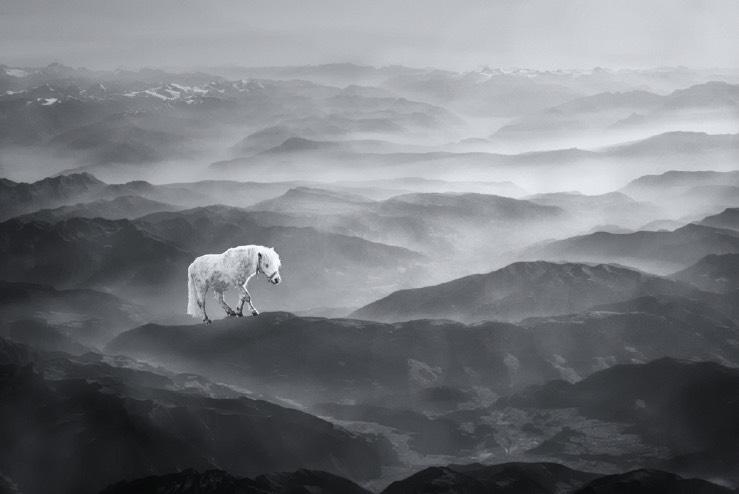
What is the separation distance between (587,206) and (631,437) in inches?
5069

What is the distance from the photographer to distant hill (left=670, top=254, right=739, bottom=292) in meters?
71.9

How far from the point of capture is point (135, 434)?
3803cm

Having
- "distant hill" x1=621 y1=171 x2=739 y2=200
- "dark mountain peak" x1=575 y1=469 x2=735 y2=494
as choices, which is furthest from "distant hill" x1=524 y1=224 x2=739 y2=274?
"distant hill" x1=621 y1=171 x2=739 y2=200

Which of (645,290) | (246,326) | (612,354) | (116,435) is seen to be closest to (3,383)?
(116,435)

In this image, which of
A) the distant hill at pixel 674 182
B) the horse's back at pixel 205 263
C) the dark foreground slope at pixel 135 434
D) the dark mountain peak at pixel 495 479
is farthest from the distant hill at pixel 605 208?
the horse's back at pixel 205 263

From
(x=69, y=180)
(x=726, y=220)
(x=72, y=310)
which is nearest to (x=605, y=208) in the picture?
(x=726, y=220)

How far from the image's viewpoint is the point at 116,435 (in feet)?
125

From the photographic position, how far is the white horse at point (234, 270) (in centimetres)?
3562

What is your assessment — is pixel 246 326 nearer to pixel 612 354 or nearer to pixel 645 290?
pixel 612 354

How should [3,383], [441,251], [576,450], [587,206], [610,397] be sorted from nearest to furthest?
[576,450]
[3,383]
[610,397]
[441,251]
[587,206]

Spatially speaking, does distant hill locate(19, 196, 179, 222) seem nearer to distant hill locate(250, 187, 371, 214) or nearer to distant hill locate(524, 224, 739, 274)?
distant hill locate(250, 187, 371, 214)

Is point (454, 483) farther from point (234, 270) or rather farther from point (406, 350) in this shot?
point (406, 350)

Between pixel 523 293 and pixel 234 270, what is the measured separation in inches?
1628

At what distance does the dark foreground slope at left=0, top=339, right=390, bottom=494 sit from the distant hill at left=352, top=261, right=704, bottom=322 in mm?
28641
